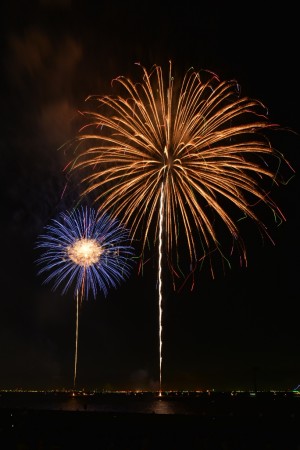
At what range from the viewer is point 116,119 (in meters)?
24.3

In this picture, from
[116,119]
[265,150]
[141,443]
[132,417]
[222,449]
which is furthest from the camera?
[116,119]

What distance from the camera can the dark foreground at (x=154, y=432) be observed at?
16.3 metres

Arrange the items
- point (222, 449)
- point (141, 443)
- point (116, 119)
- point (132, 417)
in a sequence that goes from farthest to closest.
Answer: point (116, 119) < point (132, 417) < point (141, 443) < point (222, 449)

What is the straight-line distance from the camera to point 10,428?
750 inches

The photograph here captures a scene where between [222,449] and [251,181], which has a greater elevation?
[251,181]

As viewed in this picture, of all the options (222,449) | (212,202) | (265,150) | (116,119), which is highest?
(116,119)

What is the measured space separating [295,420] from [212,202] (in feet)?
32.1

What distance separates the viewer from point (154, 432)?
17094 millimetres

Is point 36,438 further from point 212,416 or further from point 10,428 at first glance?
point 212,416

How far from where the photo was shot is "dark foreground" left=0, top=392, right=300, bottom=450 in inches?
643

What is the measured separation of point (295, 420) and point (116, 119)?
14685mm

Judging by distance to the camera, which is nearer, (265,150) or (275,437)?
(275,437)

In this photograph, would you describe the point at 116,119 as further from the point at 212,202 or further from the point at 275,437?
the point at 275,437

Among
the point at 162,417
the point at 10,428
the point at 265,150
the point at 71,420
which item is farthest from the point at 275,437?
the point at 265,150
